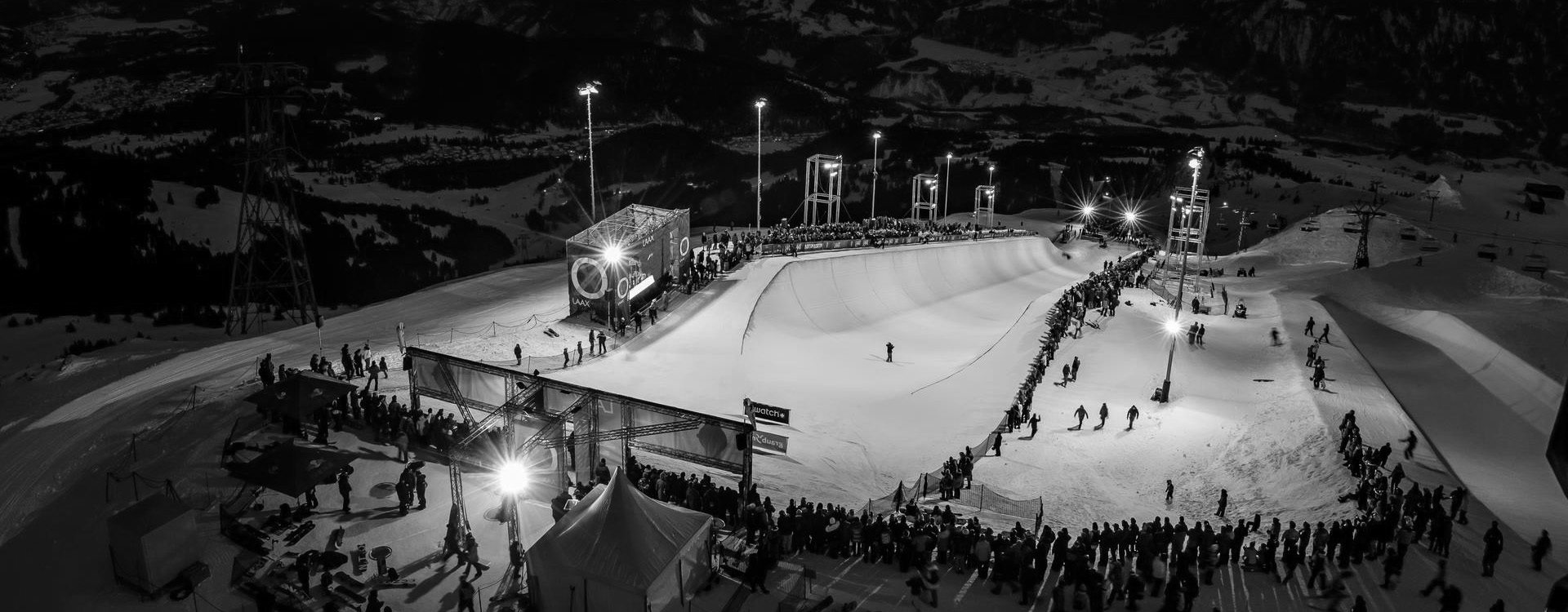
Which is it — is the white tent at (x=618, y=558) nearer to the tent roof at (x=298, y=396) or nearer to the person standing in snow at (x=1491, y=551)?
the tent roof at (x=298, y=396)

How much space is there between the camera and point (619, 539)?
34.7 ft

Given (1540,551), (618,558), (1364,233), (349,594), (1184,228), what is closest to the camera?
(618,558)

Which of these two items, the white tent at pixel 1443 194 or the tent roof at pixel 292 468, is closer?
the tent roof at pixel 292 468

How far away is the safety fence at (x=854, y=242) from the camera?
35.2 m

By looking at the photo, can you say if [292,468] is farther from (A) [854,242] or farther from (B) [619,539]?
(A) [854,242]

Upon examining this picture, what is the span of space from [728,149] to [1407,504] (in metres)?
72.1

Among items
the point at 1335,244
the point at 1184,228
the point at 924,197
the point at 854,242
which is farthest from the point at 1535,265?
the point at 924,197

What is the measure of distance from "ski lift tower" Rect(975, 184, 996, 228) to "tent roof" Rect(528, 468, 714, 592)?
43.3m

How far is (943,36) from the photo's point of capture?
14175cm

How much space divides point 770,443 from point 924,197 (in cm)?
5477

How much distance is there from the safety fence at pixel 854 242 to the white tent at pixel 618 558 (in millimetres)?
24034

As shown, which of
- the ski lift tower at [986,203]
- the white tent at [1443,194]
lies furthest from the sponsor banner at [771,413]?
the white tent at [1443,194]

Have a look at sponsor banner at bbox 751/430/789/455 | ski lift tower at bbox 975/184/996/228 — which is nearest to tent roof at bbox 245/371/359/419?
sponsor banner at bbox 751/430/789/455

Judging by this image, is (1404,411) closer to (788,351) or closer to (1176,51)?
(788,351)
